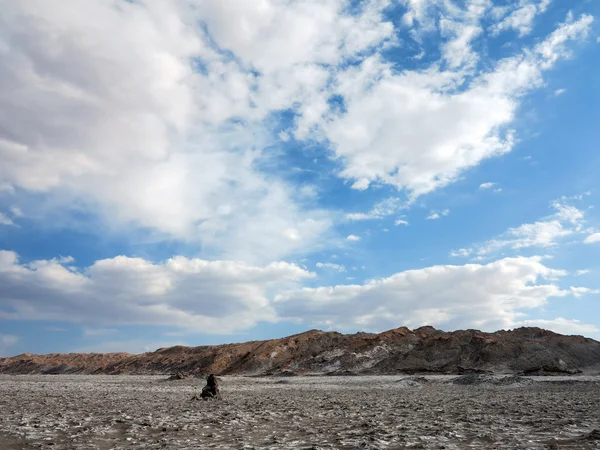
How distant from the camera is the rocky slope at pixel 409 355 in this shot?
85.1 metres

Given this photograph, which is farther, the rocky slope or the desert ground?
the rocky slope

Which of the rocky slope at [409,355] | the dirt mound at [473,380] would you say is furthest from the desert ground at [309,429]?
the rocky slope at [409,355]

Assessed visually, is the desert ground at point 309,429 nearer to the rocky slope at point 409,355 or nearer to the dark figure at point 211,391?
the dark figure at point 211,391

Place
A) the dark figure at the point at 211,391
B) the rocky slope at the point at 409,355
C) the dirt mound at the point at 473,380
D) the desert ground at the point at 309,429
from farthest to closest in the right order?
1. the rocky slope at the point at 409,355
2. the dirt mound at the point at 473,380
3. the dark figure at the point at 211,391
4. the desert ground at the point at 309,429

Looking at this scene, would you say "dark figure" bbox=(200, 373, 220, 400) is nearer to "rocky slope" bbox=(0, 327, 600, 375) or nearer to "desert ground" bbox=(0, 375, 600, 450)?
"desert ground" bbox=(0, 375, 600, 450)

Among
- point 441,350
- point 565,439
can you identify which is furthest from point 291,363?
point 565,439

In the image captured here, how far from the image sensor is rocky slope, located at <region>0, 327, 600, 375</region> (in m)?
85.1

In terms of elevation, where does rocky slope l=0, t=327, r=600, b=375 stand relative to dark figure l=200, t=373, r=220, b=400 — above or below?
above

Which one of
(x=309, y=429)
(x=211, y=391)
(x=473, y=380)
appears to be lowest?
(x=309, y=429)

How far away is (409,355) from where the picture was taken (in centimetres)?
9594

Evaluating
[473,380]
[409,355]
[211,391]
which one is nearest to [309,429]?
[211,391]

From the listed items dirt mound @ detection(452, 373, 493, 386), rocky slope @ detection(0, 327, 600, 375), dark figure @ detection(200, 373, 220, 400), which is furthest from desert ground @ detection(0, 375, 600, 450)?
rocky slope @ detection(0, 327, 600, 375)

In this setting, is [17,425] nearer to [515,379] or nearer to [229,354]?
[515,379]

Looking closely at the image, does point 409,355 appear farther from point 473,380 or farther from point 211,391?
point 211,391
